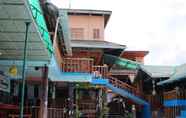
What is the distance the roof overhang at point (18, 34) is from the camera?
912 centimetres

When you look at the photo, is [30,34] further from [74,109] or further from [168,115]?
[168,115]

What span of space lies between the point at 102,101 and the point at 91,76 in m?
3.59

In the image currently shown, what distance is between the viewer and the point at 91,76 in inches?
970

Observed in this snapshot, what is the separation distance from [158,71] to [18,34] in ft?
65.5

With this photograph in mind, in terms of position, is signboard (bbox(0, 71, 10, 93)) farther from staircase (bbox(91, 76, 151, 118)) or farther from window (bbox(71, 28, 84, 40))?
window (bbox(71, 28, 84, 40))

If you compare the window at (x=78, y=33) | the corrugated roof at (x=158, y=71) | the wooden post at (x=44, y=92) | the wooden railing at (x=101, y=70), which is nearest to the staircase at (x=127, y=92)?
the wooden railing at (x=101, y=70)

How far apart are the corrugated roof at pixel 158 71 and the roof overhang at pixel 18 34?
50.5 feet

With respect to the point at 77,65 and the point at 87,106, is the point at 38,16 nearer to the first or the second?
the point at 77,65

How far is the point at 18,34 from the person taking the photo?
1134 cm

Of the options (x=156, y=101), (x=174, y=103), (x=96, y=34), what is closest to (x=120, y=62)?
(x=96, y=34)

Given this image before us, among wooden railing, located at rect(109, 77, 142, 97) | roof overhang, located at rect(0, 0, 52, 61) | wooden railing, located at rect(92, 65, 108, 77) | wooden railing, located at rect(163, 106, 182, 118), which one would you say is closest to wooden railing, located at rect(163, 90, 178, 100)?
wooden railing, located at rect(163, 106, 182, 118)

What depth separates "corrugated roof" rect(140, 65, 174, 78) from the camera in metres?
28.8

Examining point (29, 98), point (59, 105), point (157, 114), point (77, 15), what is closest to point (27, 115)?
point (29, 98)

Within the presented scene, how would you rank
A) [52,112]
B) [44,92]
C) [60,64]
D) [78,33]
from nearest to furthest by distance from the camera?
[44,92] → [52,112] → [60,64] → [78,33]
